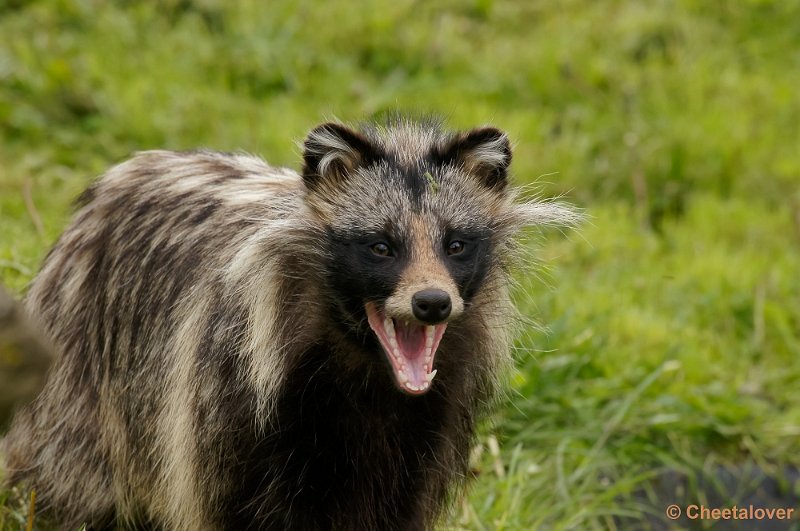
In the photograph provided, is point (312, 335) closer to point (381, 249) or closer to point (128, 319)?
point (381, 249)

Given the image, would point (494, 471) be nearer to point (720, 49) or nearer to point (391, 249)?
point (391, 249)

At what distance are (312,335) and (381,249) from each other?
1.37 feet

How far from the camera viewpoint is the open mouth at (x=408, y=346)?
3820mm

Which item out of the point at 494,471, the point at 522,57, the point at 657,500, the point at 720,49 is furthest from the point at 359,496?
the point at 720,49

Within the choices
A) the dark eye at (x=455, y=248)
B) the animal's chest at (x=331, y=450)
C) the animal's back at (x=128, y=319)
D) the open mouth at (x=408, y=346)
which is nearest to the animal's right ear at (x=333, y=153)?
the animal's back at (x=128, y=319)

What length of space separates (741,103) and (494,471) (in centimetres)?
435

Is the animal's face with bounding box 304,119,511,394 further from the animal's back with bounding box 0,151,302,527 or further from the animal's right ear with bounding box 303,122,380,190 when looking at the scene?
the animal's back with bounding box 0,151,302,527

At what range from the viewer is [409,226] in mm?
3818

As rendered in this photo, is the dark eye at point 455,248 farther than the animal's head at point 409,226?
Yes

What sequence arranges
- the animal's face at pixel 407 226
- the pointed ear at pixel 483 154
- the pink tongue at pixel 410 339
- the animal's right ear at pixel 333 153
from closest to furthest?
1. the animal's face at pixel 407 226
2. the pink tongue at pixel 410 339
3. the animal's right ear at pixel 333 153
4. the pointed ear at pixel 483 154

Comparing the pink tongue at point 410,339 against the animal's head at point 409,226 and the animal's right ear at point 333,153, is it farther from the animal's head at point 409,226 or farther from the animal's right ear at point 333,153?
the animal's right ear at point 333,153

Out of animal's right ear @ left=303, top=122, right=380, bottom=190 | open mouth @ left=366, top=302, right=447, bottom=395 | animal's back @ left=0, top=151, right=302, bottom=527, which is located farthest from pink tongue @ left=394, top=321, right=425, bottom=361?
animal's back @ left=0, top=151, right=302, bottom=527

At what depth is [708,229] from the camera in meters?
7.90

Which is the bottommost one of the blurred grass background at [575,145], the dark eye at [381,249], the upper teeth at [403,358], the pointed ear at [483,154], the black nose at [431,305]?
the blurred grass background at [575,145]
